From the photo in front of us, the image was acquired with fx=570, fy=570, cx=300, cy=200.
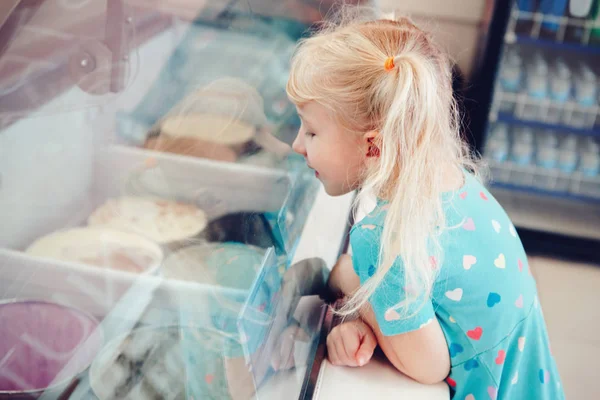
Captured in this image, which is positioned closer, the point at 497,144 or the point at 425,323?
the point at 425,323

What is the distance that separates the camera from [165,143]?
4.12 feet

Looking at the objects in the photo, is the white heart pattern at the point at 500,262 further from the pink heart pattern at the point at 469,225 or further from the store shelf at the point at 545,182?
the store shelf at the point at 545,182

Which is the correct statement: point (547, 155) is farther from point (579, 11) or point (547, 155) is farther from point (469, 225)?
point (469, 225)

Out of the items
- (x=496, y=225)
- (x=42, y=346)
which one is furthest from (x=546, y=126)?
(x=42, y=346)

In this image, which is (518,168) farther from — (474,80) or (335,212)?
(335,212)

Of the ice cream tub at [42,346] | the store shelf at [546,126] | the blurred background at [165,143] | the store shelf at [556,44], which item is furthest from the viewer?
the store shelf at [546,126]

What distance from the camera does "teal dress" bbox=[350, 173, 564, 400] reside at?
39.0 inches

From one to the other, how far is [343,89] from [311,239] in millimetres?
437

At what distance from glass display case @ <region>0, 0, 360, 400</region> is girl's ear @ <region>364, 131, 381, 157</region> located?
256mm

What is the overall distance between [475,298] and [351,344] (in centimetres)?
25

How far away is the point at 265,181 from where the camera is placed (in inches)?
50.5

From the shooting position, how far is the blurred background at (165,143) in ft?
Answer: 2.75

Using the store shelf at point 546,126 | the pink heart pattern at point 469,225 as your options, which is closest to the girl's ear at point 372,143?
A: the pink heart pattern at point 469,225

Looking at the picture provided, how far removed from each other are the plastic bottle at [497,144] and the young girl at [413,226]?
177cm
